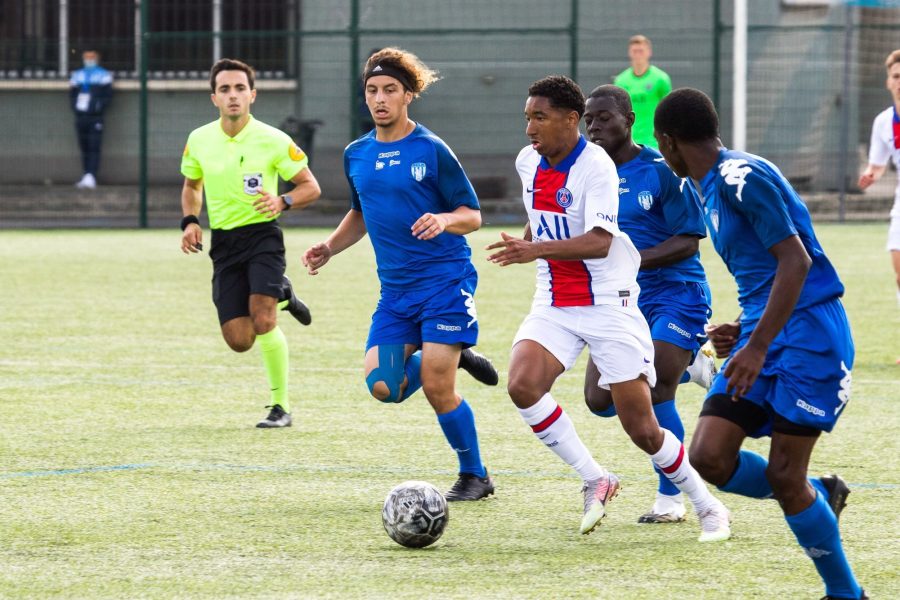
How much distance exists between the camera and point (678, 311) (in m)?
6.27

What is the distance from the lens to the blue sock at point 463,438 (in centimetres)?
644

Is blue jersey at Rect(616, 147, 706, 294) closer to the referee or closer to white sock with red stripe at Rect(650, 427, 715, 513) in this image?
white sock with red stripe at Rect(650, 427, 715, 513)

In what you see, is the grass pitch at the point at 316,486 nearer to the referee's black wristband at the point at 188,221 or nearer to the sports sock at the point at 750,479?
the sports sock at the point at 750,479

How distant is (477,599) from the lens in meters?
4.80

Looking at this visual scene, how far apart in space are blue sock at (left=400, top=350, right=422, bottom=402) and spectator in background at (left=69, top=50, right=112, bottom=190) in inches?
684

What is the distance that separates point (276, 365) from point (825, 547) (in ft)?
14.1

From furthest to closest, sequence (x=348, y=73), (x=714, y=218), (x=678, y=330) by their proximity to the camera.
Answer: (x=348, y=73), (x=678, y=330), (x=714, y=218)

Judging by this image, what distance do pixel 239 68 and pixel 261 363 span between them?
264 cm

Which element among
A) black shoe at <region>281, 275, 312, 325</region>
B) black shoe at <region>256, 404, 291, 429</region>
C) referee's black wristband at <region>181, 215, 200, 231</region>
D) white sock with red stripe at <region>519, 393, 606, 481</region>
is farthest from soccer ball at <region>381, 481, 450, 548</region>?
referee's black wristband at <region>181, 215, 200, 231</region>

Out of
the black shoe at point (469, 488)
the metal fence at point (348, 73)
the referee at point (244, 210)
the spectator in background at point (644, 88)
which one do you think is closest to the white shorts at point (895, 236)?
the referee at point (244, 210)

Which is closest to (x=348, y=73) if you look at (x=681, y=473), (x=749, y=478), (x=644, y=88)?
(x=644, y=88)

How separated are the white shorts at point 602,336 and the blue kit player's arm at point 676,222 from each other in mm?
336

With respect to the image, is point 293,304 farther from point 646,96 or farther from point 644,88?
point 644,88

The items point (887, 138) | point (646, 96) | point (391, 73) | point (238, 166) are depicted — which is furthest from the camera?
point (646, 96)
